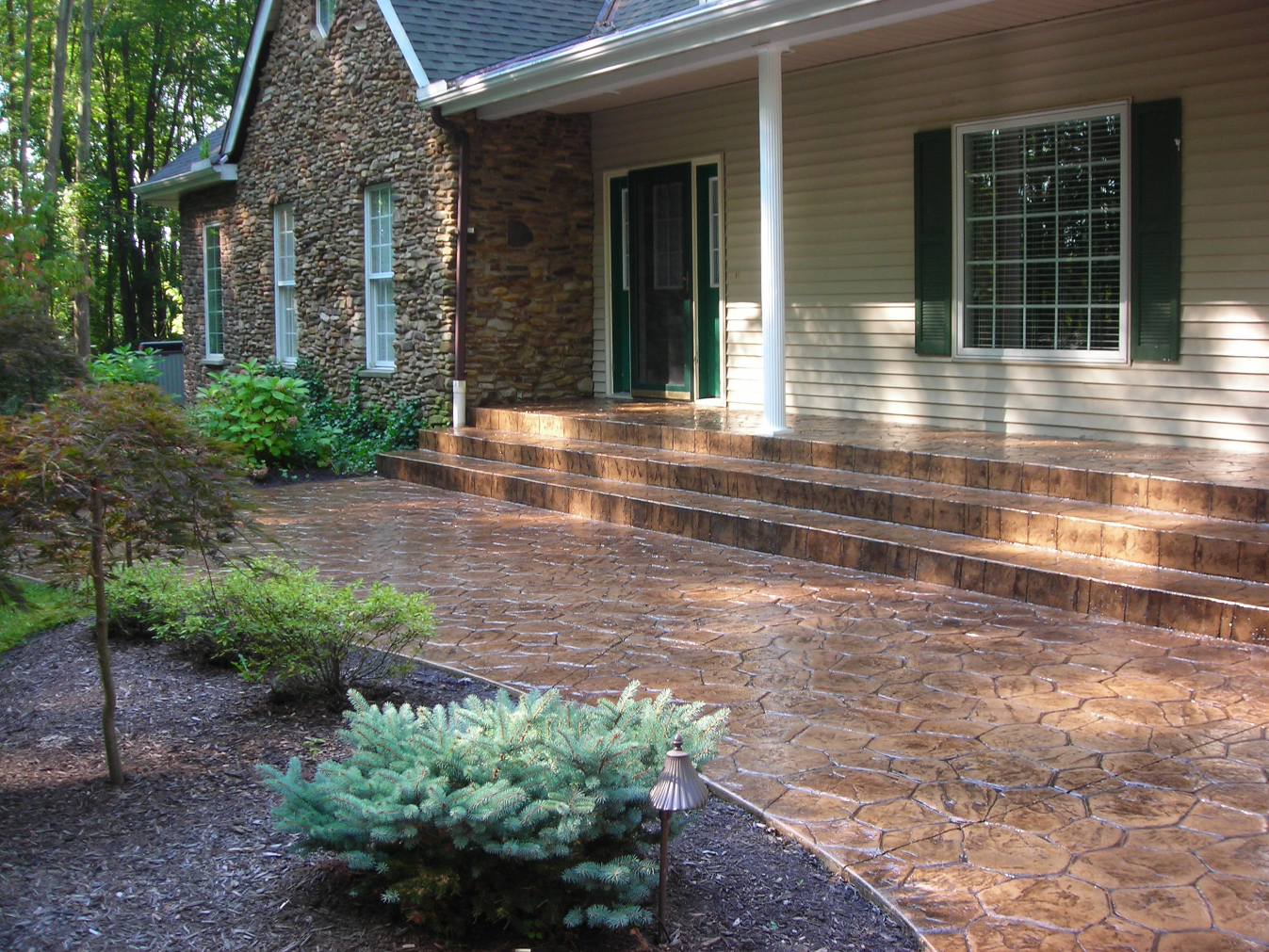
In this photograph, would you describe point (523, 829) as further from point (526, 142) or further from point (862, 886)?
point (526, 142)

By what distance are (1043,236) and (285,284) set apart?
9.69 metres

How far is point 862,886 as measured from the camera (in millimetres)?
2984

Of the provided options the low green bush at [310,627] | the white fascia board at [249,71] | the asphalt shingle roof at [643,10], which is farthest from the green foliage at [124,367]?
the low green bush at [310,627]

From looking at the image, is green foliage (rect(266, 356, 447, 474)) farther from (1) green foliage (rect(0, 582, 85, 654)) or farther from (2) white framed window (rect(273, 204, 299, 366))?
(1) green foliage (rect(0, 582, 85, 654))

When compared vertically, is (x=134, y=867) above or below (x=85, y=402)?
below

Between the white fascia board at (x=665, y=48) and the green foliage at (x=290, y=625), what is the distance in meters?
5.13

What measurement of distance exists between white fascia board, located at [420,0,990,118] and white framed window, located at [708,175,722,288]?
59.1 inches

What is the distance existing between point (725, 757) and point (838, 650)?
1.33 metres

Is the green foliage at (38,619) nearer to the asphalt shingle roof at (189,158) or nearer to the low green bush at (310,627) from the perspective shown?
the low green bush at (310,627)

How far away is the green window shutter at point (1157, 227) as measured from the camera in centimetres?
751

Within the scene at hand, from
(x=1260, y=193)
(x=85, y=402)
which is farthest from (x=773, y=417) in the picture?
(x=85, y=402)

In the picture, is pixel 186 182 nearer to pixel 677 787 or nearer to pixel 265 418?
pixel 265 418

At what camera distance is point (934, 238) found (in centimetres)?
889

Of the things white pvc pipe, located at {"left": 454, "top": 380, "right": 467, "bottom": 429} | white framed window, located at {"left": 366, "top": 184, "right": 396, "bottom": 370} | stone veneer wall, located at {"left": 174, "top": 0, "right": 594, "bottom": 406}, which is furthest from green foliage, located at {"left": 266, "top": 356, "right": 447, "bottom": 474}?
white framed window, located at {"left": 366, "top": 184, "right": 396, "bottom": 370}
